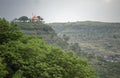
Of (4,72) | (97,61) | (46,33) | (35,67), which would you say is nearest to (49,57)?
(35,67)

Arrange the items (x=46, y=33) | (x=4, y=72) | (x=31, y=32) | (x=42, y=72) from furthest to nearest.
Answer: (x=46, y=33) → (x=31, y=32) → (x=42, y=72) → (x=4, y=72)

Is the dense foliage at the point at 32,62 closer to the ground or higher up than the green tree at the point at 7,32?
closer to the ground

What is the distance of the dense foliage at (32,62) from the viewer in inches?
1606

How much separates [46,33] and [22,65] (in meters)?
131

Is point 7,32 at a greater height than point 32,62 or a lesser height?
greater

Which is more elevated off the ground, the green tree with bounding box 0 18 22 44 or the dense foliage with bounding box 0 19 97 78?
the green tree with bounding box 0 18 22 44

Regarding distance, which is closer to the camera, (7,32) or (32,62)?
(32,62)

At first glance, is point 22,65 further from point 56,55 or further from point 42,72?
point 56,55

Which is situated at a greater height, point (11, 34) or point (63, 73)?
point (11, 34)

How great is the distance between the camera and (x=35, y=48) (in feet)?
148

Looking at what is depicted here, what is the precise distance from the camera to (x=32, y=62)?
41.8 meters

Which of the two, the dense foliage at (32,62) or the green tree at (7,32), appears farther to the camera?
the green tree at (7,32)

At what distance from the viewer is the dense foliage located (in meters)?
40.8

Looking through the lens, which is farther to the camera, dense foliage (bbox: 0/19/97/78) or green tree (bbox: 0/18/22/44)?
green tree (bbox: 0/18/22/44)
